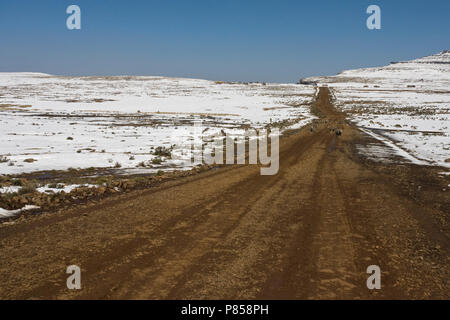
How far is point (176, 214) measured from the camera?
8469mm

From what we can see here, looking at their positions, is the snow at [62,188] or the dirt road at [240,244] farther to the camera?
the snow at [62,188]

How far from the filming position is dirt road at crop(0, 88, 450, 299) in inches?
198

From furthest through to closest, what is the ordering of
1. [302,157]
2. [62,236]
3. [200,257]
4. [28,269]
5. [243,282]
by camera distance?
→ 1. [302,157]
2. [62,236]
3. [200,257]
4. [28,269]
5. [243,282]

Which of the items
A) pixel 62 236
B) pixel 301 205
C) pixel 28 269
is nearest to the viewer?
pixel 28 269

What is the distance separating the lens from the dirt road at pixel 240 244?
5039 mm

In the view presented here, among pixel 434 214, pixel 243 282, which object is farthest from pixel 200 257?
pixel 434 214

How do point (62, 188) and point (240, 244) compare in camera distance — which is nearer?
point (240, 244)

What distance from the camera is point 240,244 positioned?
21.7ft

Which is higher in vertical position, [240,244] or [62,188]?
[62,188]

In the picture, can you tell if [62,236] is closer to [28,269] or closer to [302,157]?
[28,269]

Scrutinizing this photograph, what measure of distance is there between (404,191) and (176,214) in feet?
24.0

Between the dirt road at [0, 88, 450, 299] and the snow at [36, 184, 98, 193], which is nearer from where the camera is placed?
the dirt road at [0, 88, 450, 299]

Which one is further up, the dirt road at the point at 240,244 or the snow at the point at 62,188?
the snow at the point at 62,188

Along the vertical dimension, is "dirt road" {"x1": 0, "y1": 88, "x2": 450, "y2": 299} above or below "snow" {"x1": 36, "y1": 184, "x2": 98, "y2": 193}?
below
